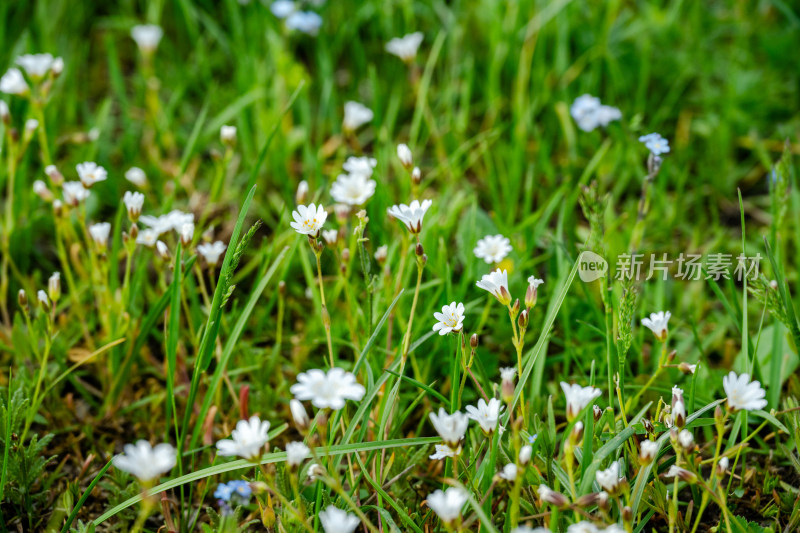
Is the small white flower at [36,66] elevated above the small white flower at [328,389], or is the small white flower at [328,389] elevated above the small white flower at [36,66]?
the small white flower at [36,66]

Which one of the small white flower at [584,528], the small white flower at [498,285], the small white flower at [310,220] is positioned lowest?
the small white flower at [584,528]

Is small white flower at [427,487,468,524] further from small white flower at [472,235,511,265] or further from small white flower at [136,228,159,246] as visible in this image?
small white flower at [136,228,159,246]

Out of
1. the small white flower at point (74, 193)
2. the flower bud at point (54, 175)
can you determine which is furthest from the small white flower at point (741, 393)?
the flower bud at point (54, 175)

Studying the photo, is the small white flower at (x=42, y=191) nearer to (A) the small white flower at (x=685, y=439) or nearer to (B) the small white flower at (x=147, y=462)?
(B) the small white flower at (x=147, y=462)

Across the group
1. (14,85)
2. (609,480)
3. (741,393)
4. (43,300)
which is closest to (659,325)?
(741,393)

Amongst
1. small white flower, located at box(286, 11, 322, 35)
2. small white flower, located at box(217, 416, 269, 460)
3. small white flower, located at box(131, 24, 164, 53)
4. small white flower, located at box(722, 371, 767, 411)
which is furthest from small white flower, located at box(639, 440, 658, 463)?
small white flower, located at box(131, 24, 164, 53)

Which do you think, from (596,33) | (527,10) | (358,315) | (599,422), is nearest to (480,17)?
(527,10)
